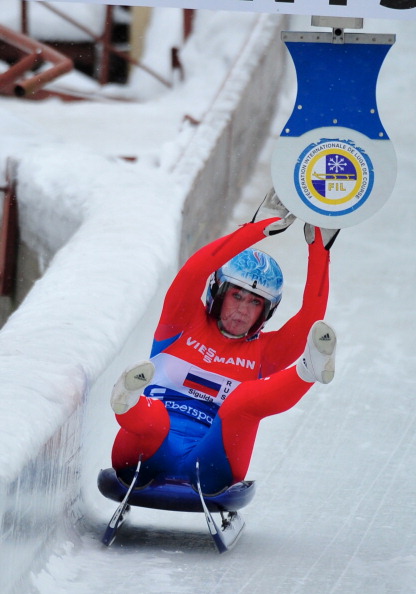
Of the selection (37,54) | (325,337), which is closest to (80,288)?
(325,337)

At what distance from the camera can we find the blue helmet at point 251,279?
3.28 metres

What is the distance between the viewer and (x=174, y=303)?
129 inches

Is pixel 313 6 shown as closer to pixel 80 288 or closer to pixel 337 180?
pixel 337 180

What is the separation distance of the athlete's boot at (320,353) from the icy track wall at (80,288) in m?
0.62

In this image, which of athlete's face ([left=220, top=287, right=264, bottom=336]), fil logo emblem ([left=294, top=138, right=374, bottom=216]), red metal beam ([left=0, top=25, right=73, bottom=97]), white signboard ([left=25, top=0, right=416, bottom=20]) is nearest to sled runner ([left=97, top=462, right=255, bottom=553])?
athlete's face ([left=220, top=287, right=264, bottom=336])

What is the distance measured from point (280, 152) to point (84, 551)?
3.81 ft

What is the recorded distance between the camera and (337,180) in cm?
290

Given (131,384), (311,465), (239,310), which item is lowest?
(311,465)

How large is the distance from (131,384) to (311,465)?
1.26m

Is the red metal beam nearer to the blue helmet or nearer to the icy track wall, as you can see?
the icy track wall

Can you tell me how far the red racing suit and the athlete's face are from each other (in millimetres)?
37

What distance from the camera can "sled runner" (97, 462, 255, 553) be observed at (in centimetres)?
308

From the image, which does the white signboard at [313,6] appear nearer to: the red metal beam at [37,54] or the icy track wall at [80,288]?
the icy track wall at [80,288]

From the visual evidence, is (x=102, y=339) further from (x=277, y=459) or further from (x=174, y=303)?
(x=277, y=459)
